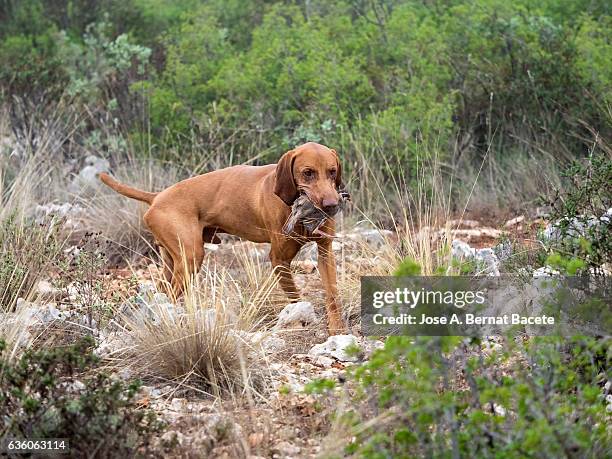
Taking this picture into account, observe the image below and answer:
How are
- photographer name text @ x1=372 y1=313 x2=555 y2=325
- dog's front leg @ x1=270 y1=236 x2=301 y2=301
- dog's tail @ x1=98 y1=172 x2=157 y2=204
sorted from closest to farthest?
photographer name text @ x1=372 y1=313 x2=555 y2=325 < dog's front leg @ x1=270 y1=236 x2=301 y2=301 < dog's tail @ x1=98 y1=172 x2=157 y2=204

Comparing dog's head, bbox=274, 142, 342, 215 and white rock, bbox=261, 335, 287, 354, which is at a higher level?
dog's head, bbox=274, 142, 342, 215

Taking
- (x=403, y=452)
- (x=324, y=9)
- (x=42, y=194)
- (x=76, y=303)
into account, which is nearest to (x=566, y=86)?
(x=324, y=9)

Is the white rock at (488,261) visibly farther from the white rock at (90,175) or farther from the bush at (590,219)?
the white rock at (90,175)

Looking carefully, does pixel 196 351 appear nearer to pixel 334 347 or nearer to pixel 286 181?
pixel 334 347

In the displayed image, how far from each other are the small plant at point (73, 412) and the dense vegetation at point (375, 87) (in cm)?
499

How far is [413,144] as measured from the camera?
30.3 ft

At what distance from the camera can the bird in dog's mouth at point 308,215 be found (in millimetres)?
5957

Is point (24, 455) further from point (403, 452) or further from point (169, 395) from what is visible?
point (403, 452)

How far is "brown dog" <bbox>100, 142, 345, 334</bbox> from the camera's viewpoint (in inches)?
239

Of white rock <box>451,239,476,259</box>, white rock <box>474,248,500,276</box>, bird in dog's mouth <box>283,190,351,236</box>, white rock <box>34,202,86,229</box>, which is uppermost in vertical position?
bird in dog's mouth <box>283,190,351,236</box>

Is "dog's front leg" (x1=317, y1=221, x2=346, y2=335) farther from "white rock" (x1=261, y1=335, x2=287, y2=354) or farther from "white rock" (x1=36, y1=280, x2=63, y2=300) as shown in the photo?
"white rock" (x1=36, y1=280, x2=63, y2=300)

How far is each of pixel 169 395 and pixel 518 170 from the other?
17.3 feet

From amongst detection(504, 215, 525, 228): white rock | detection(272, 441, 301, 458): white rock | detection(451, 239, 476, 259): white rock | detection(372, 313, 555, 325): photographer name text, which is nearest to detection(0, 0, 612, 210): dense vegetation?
detection(504, 215, 525, 228): white rock

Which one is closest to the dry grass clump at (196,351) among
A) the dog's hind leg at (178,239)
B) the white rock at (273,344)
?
the white rock at (273,344)
